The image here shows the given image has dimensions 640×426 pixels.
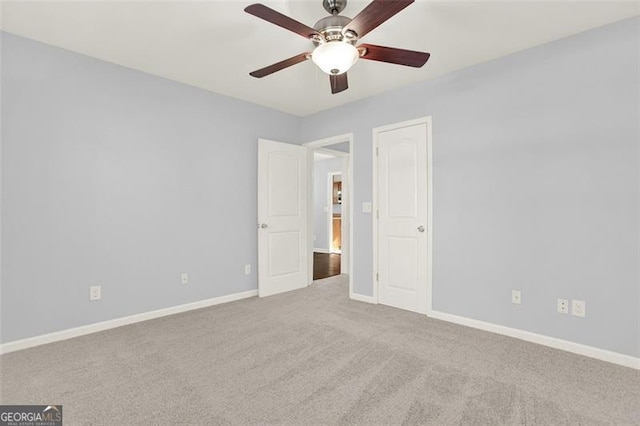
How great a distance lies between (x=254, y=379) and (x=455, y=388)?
1.29 m

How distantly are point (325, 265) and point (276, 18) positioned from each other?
17.5ft

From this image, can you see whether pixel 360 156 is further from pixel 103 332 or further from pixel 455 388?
pixel 103 332

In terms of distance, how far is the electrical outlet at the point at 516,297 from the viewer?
→ 2783mm

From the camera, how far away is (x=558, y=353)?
2.48m

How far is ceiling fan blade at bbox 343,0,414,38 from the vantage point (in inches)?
62.7

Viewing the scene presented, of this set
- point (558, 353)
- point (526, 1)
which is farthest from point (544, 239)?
point (526, 1)

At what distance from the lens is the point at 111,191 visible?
3.05 meters

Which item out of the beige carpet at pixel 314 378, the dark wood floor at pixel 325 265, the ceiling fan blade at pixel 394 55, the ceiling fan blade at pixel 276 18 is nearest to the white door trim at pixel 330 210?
the dark wood floor at pixel 325 265

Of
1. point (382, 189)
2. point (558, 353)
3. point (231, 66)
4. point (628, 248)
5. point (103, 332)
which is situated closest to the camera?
point (628, 248)

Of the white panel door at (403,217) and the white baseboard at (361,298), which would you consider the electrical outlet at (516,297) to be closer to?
the white panel door at (403,217)

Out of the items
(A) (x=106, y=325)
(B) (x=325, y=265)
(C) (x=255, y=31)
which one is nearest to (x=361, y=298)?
(B) (x=325, y=265)

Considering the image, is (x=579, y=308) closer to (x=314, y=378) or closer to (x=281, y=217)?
(x=314, y=378)

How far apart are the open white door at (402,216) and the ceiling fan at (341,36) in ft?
5.04

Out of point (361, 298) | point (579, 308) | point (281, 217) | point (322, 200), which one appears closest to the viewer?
point (579, 308)
